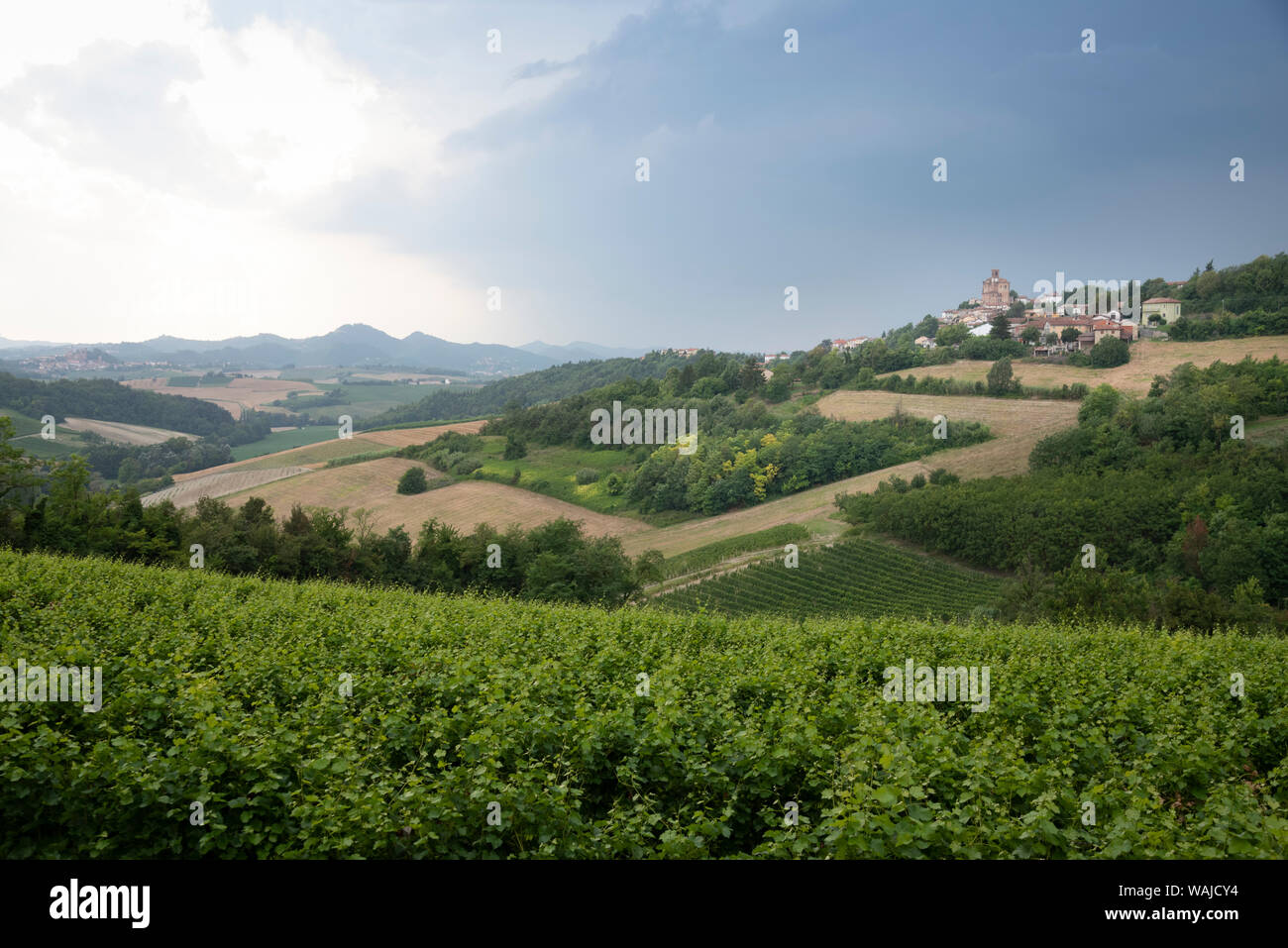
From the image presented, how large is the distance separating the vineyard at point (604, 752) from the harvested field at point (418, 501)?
50.0 metres

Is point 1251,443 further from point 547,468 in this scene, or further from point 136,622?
point 136,622

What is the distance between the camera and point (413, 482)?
7106cm

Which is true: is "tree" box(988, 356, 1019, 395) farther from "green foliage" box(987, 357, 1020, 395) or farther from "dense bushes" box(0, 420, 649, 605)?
"dense bushes" box(0, 420, 649, 605)

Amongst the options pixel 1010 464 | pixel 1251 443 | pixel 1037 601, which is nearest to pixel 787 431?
pixel 1010 464

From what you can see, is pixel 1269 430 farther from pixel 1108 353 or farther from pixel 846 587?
pixel 846 587

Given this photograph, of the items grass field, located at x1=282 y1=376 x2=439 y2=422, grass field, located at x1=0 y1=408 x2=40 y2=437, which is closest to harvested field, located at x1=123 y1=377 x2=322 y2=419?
grass field, located at x1=282 y1=376 x2=439 y2=422

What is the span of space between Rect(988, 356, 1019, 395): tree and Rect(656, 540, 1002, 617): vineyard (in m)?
35.7

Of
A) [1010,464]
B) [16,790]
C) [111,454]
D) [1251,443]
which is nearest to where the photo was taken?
[16,790]

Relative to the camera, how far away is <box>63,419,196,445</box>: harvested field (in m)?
83.0

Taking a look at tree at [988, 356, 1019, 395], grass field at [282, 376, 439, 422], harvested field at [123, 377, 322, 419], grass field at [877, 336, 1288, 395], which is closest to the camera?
grass field at [877, 336, 1288, 395]

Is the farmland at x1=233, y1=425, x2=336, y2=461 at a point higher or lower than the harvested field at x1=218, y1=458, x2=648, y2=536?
higher

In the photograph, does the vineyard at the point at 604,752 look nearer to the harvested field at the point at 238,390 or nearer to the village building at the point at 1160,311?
the village building at the point at 1160,311

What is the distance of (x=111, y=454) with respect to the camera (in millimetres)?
78375
